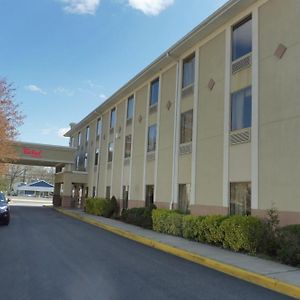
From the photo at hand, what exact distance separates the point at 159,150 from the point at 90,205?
10906 mm

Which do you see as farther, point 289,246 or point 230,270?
point 289,246

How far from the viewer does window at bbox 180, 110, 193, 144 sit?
64.2 feet

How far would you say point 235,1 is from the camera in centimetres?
1548

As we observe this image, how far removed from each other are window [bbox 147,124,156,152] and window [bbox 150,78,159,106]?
148 centimetres

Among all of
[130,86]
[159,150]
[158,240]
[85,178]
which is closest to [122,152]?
[130,86]

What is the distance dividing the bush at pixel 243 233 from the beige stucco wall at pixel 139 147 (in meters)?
12.2

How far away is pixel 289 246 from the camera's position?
10562 mm

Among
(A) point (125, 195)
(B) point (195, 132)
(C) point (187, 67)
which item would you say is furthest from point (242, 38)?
(A) point (125, 195)

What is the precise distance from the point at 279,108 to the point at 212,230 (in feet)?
14.9

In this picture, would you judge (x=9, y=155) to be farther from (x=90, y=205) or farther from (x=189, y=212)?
(x=189, y=212)

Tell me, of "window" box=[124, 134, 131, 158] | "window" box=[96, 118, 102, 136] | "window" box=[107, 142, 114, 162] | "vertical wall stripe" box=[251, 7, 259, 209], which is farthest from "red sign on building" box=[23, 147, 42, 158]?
"vertical wall stripe" box=[251, 7, 259, 209]

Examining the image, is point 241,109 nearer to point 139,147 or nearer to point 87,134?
point 139,147

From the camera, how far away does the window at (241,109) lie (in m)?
15.3

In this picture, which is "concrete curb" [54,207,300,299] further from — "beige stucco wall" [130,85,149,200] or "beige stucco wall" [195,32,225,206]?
"beige stucco wall" [130,85,149,200]
